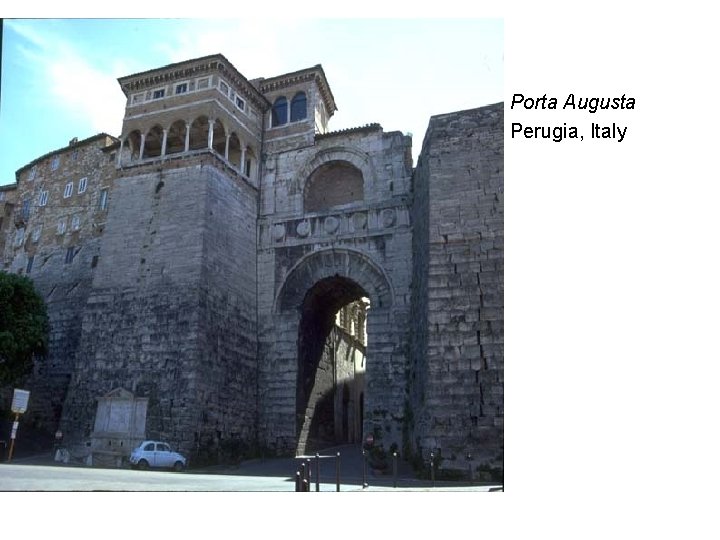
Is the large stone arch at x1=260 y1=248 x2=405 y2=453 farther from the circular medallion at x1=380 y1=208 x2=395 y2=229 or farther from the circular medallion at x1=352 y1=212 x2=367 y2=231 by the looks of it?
the circular medallion at x1=380 y1=208 x2=395 y2=229

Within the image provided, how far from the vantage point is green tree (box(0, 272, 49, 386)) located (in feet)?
64.1

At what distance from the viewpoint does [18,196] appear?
96.9ft

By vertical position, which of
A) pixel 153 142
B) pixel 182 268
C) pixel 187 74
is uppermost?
pixel 187 74

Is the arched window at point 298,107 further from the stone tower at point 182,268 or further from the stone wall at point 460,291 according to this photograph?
the stone wall at point 460,291

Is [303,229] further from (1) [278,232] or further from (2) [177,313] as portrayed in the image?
(2) [177,313]

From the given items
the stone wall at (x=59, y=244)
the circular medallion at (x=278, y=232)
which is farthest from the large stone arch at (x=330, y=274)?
the stone wall at (x=59, y=244)

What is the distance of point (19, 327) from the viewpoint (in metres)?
20.2

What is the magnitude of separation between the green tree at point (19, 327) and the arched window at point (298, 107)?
10978mm

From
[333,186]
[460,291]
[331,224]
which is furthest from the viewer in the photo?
[333,186]

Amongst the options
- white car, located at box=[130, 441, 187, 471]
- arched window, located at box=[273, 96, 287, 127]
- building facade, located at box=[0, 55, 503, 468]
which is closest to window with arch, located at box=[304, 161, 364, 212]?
building facade, located at box=[0, 55, 503, 468]

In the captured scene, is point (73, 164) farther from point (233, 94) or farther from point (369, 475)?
point (369, 475)

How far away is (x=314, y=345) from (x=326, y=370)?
188 cm

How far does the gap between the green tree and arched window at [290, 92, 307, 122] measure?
10978mm

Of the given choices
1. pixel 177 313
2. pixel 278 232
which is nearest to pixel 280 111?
pixel 278 232
